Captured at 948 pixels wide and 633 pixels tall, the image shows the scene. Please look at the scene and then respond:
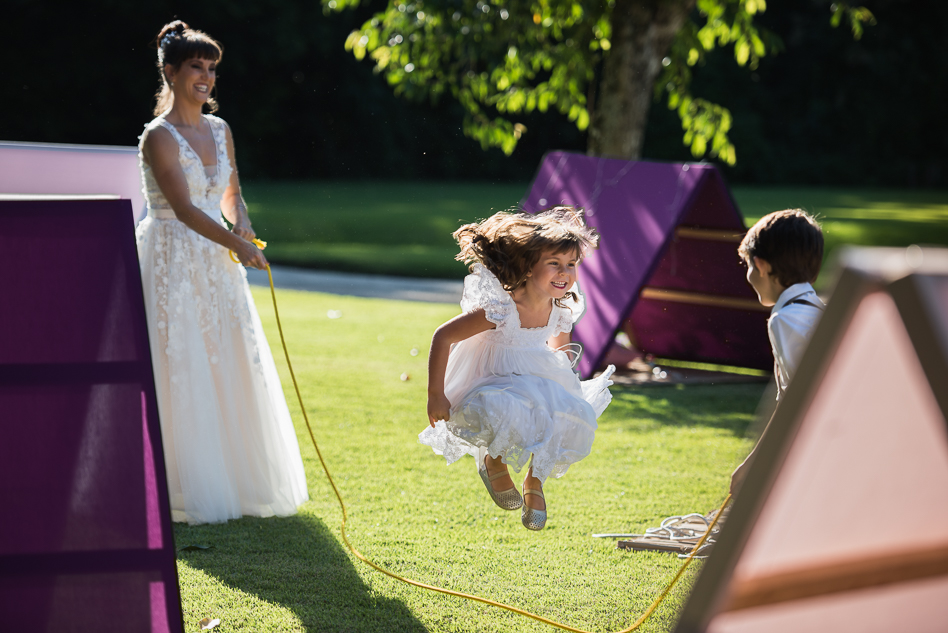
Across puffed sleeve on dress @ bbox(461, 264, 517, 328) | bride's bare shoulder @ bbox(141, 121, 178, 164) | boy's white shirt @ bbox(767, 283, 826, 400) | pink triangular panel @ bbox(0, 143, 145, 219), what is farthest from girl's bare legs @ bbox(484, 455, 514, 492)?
pink triangular panel @ bbox(0, 143, 145, 219)

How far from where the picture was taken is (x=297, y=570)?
3270 millimetres

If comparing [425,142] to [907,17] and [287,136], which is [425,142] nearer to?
[287,136]

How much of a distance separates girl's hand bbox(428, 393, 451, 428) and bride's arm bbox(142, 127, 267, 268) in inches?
40.2

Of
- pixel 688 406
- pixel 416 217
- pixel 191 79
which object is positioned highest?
pixel 191 79

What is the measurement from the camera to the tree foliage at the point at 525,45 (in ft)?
29.2

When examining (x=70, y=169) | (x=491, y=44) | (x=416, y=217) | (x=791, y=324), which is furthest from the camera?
(x=416, y=217)

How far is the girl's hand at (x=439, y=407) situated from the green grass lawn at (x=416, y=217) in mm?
9582

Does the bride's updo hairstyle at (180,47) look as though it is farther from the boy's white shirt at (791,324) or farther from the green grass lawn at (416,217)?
the green grass lawn at (416,217)

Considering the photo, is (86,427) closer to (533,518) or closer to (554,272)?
(533,518)

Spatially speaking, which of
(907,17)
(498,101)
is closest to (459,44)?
(498,101)

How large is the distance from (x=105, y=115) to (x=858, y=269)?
31719 millimetres

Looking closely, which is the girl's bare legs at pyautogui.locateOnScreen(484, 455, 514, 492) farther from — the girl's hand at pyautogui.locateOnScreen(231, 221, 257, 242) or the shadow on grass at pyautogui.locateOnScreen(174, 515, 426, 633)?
the girl's hand at pyautogui.locateOnScreen(231, 221, 257, 242)

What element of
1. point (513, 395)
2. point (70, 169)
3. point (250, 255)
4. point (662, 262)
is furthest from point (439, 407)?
point (662, 262)

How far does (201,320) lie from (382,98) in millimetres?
31496
